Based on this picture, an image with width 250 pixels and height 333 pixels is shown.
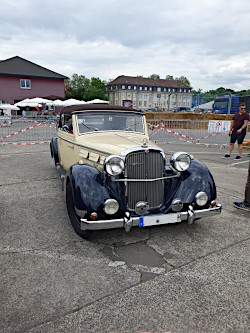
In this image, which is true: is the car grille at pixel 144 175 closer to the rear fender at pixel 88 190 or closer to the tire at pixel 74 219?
the rear fender at pixel 88 190

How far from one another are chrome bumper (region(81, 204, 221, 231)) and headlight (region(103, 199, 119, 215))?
127 mm

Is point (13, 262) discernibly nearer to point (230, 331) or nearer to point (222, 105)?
point (230, 331)

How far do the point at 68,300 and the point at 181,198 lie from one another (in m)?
1.87

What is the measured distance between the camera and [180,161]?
3660 mm

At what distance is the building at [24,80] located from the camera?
33.5 m

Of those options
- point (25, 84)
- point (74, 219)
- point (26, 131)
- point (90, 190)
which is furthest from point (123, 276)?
point (25, 84)

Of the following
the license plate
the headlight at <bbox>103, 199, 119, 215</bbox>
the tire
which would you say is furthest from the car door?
the license plate

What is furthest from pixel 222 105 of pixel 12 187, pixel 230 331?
pixel 230 331

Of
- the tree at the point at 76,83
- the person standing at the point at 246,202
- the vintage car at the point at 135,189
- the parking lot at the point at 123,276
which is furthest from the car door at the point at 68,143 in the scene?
the tree at the point at 76,83

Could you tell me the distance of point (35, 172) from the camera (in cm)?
720

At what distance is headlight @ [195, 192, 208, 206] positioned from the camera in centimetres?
353

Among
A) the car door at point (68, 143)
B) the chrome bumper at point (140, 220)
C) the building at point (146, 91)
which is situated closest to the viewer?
the chrome bumper at point (140, 220)

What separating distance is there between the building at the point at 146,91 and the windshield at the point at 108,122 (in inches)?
2977

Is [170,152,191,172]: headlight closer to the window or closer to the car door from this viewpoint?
the car door
